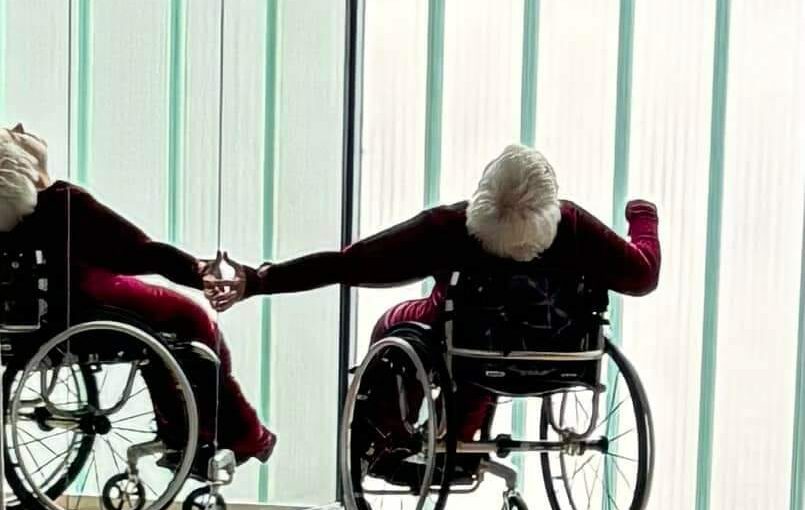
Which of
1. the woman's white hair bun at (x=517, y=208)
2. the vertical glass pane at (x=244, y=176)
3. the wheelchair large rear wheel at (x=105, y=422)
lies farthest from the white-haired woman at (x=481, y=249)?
the wheelchair large rear wheel at (x=105, y=422)

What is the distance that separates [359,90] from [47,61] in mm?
976

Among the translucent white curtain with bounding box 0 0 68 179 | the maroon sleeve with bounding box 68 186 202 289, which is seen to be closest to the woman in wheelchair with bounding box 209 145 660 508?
the maroon sleeve with bounding box 68 186 202 289

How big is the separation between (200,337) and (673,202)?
118cm

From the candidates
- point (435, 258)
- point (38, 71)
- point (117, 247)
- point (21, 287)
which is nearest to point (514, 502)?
point (435, 258)

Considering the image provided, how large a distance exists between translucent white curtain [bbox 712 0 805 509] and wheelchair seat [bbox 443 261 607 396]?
64 cm

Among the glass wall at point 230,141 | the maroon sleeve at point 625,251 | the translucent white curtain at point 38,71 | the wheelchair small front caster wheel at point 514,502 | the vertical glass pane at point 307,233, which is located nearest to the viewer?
the translucent white curtain at point 38,71

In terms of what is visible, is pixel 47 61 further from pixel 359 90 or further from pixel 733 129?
pixel 733 129

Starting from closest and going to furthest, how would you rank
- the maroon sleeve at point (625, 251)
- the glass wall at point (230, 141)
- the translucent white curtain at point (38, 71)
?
the translucent white curtain at point (38, 71)
the glass wall at point (230, 141)
the maroon sleeve at point (625, 251)

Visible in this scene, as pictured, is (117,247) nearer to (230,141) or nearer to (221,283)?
(221,283)

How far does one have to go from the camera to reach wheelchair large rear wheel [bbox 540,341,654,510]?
87.4 inches

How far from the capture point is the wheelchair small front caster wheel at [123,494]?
1801 mm

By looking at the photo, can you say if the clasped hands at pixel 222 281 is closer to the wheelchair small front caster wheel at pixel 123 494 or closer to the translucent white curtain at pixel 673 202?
the wheelchair small front caster wheel at pixel 123 494

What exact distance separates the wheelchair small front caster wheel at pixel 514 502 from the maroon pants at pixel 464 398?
7.3 inches

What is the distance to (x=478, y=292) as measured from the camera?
6.45ft
